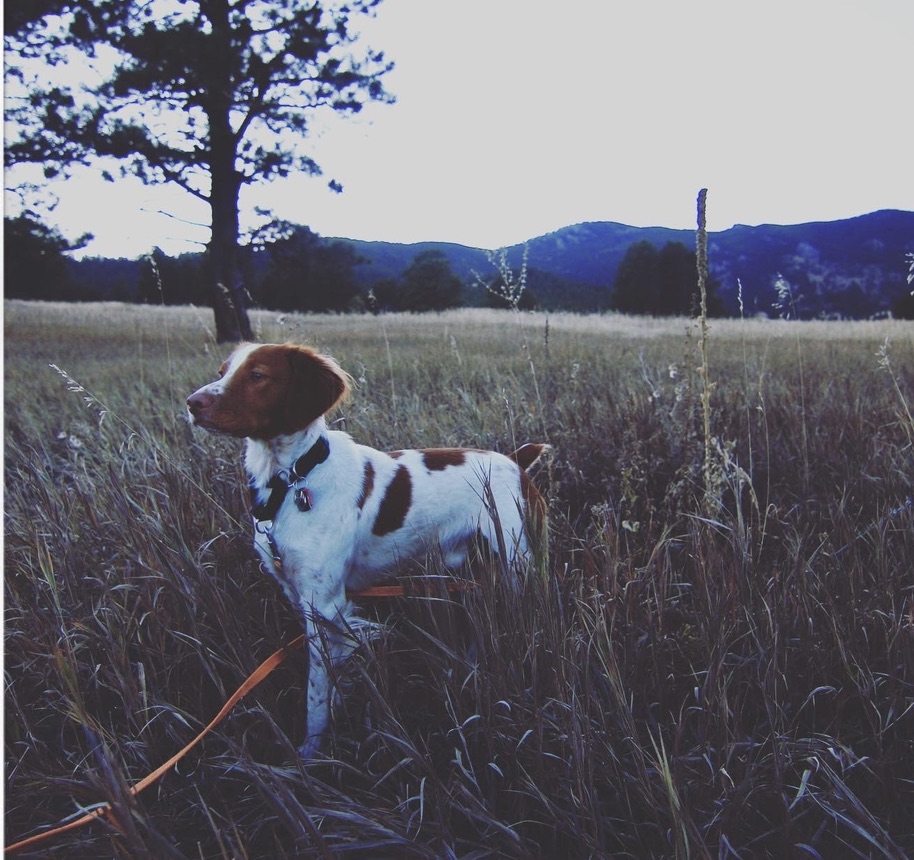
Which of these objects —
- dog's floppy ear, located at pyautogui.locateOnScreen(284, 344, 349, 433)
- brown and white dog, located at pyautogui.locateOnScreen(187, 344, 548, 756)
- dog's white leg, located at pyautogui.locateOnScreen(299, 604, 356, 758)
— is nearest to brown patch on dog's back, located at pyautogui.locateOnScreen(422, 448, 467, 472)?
brown and white dog, located at pyautogui.locateOnScreen(187, 344, 548, 756)

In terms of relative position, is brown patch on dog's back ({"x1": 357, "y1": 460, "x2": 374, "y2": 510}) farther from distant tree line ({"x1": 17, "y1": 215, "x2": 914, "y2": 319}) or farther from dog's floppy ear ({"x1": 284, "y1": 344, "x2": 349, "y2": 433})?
distant tree line ({"x1": 17, "y1": 215, "x2": 914, "y2": 319})

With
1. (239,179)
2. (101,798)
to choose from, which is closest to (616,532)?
(101,798)

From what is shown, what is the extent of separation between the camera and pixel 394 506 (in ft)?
7.07

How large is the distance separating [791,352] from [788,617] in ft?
22.7

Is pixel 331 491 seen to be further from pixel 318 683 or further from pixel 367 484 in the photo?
pixel 318 683

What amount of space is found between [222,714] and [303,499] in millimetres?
682

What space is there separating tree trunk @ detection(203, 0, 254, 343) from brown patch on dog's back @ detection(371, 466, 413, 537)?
977cm

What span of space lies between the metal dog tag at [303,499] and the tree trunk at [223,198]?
32.5ft

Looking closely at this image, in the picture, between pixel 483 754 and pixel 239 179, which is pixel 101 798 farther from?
pixel 239 179

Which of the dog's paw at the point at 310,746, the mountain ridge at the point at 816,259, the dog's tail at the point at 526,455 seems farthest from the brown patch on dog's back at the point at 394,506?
the mountain ridge at the point at 816,259

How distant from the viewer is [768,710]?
1295 mm

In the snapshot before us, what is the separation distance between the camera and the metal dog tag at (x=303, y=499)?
1.93 meters

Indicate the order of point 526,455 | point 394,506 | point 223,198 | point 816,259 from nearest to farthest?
point 394,506
point 526,455
point 816,259
point 223,198

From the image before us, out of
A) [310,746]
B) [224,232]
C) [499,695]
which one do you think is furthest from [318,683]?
[224,232]
